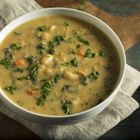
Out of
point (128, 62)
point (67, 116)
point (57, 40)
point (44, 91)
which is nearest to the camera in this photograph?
point (67, 116)

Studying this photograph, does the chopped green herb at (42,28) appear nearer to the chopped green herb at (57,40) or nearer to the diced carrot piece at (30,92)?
the chopped green herb at (57,40)

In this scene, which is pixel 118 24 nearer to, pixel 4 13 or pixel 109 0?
pixel 109 0

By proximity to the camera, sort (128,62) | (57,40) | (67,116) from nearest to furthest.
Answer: (67,116)
(57,40)
(128,62)

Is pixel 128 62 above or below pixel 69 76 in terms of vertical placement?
below

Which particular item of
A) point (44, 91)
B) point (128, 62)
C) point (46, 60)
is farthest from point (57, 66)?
point (128, 62)

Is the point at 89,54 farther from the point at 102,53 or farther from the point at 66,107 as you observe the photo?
the point at 66,107

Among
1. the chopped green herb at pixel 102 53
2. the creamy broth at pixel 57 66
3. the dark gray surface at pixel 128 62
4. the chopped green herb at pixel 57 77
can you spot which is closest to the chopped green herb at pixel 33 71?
the creamy broth at pixel 57 66
